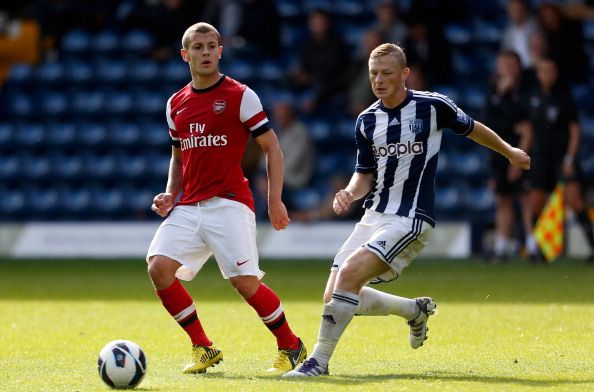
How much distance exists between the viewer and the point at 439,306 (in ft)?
34.4

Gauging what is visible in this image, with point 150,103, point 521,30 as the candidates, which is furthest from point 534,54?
point 150,103

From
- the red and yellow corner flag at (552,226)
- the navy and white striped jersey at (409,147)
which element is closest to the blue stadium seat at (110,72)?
the red and yellow corner flag at (552,226)

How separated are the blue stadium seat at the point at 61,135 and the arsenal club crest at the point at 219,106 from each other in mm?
12798

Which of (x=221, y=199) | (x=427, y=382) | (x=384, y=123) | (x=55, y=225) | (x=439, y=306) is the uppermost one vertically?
(x=384, y=123)

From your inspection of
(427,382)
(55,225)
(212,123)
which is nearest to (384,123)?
(212,123)

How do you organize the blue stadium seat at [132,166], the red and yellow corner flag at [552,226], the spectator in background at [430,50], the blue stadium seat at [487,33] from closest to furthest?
the red and yellow corner flag at [552,226] → the spectator in background at [430,50] → the blue stadium seat at [487,33] → the blue stadium seat at [132,166]

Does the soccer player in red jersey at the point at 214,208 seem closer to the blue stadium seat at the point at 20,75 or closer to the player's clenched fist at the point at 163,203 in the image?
the player's clenched fist at the point at 163,203

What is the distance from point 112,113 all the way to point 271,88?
2524mm

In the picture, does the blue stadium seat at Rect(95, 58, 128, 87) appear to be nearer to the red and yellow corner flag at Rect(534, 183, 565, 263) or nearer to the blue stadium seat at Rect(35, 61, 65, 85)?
the blue stadium seat at Rect(35, 61, 65, 85)

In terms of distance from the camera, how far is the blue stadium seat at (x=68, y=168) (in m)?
19.3

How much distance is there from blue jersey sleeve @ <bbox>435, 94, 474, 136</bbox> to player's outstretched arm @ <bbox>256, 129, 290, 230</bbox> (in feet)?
2.96

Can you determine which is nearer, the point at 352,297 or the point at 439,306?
the point at 352,297

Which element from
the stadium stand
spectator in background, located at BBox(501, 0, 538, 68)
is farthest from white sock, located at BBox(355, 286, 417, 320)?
the stadium stand

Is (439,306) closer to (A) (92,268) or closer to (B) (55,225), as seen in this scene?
(A) (92,268)
